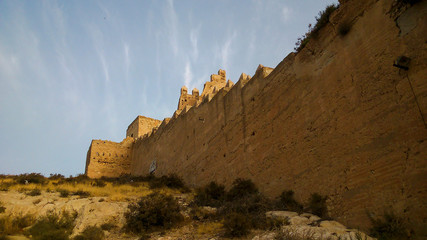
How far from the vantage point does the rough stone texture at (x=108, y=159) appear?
2230 centimetres

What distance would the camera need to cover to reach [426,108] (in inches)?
218

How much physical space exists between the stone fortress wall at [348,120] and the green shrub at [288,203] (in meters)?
0.22

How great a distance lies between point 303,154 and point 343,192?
1.68 metres

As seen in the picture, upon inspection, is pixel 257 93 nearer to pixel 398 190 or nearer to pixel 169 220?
pixel 169 220

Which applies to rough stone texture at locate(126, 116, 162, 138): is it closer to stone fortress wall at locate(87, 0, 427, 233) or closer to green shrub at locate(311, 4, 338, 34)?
stone fortress wall at locate(87, 0, 427, 233)

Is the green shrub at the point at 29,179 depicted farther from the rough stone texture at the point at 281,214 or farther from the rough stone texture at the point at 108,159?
the rough stone texture at the point at 281,214

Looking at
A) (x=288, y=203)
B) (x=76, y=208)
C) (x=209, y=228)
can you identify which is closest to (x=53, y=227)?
(x=76, y=208)

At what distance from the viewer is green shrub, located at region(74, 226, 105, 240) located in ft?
26.2

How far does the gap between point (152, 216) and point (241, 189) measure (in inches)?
119

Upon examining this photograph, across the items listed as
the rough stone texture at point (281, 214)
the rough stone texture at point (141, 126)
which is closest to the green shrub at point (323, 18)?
the rough stone texture at point (281, 214)

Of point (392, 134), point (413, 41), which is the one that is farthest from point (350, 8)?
point (392, 134)

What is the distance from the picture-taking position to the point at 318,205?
7.39 metres

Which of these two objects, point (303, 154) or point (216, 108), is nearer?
point (303, 154)

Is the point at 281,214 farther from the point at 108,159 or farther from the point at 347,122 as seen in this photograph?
the point at 108,159
